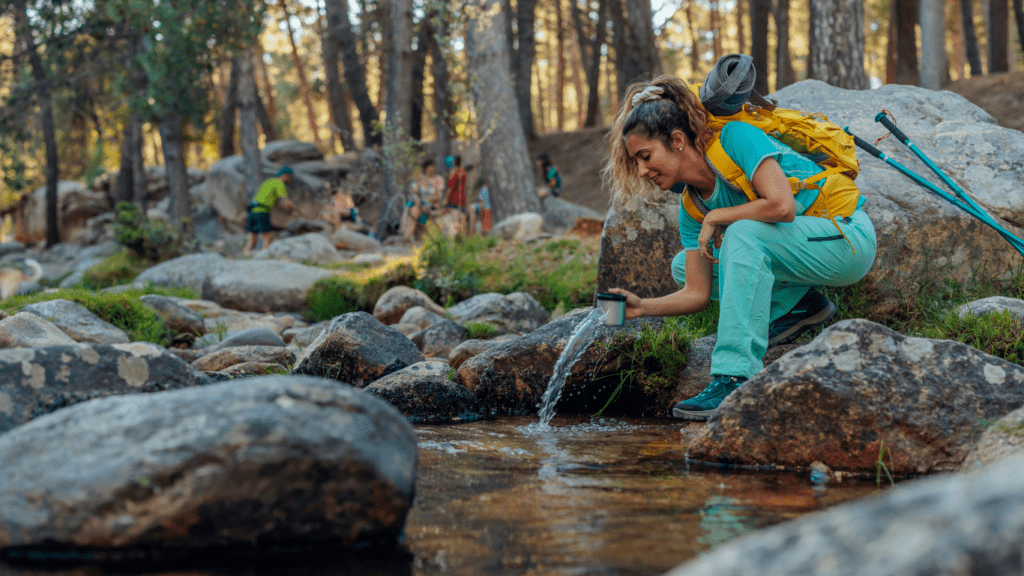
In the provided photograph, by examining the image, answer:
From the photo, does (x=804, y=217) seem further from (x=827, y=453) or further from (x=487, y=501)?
(x=487, y=501)

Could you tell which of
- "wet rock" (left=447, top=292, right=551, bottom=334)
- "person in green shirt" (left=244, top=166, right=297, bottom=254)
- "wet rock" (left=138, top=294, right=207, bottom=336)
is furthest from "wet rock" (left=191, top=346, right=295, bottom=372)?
"person in green shirt" (left=244, top=166, right=297, bottom=254)

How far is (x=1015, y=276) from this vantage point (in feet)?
15.4

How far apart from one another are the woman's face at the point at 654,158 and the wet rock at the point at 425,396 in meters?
1.62

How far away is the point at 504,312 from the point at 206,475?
4901 millimetres

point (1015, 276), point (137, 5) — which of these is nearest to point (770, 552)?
point (1015, 276)

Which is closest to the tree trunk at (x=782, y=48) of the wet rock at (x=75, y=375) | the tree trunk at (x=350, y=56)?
the tree trunk at (x=350, y=56)

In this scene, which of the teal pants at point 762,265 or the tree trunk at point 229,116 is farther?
the tree trunk at point 229,116

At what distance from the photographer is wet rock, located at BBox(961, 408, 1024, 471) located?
102 inches

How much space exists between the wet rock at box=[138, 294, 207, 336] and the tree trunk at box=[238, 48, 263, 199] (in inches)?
368

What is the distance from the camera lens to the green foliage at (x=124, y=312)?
652cm

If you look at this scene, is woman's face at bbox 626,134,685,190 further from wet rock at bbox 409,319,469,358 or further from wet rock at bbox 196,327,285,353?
wet rock at bbox 196,327,285,353

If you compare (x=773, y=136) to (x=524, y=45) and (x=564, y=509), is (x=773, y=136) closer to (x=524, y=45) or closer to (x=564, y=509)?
(x=564, y=509)

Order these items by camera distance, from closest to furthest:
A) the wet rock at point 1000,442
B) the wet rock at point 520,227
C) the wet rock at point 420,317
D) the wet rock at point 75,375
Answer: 1. the wet rock at point 1000,442
2. the wet rock at point 75,375
3. the wet rock at point 420,317
4. the wet rock at point 520,227

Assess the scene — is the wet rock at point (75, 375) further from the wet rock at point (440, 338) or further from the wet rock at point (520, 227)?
the wet rock at point (520, 227)
